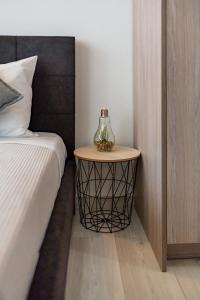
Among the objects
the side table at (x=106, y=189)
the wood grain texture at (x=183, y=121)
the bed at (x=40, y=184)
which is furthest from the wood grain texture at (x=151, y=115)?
the bed at (x=40, y=184)

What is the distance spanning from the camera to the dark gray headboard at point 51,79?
2240 millimetres

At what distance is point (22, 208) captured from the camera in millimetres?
911

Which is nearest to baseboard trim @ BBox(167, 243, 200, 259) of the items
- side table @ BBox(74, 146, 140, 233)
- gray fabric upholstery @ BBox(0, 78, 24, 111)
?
side table @ BBox(74, 146, 140, 233)

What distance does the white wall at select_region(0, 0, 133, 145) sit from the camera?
2.32m

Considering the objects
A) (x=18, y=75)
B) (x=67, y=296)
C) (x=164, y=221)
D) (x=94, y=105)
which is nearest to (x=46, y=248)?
(x=67, y=296)

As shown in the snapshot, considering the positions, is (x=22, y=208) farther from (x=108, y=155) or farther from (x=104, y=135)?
(x=104, y=135)

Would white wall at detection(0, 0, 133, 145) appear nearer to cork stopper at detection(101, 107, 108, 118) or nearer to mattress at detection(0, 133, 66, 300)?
cork stopper at detection(101, 107, 108, 118)

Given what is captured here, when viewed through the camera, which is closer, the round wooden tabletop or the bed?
the bed

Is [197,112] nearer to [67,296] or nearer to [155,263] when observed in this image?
[155,263]

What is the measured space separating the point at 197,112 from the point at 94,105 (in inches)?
39.8

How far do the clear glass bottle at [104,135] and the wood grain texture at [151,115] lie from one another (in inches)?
8.4

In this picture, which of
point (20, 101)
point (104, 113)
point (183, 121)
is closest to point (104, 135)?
point (104, 113)

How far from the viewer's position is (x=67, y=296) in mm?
1409

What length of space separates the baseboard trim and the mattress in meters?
0.73
